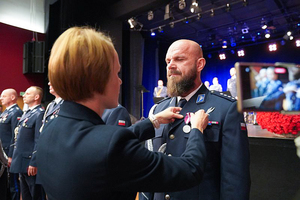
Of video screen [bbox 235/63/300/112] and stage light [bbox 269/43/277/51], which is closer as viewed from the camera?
video screen [bbox 235/63/300/112]

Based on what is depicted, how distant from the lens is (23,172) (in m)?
3.18

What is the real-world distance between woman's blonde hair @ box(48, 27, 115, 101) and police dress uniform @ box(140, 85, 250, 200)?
0.64 m

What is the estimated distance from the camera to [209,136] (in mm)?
1292

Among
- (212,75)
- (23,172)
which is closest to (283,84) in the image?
(23,172)

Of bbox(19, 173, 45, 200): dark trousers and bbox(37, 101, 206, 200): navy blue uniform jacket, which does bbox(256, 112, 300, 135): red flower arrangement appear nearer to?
bbox(37, 101, 206, 200): navy blue uniform jacket

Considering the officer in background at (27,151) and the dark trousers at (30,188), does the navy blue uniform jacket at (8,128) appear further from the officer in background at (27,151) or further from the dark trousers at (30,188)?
the dark trousers at (30,188)

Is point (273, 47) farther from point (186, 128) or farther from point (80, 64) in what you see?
point (80, 64)

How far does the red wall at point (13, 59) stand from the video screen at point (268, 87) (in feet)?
28.1

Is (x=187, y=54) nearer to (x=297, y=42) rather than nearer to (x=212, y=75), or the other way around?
(x=297, y=42)

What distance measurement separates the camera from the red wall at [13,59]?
7570 millimetres

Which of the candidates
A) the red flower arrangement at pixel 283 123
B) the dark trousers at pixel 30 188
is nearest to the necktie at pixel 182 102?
the red flower arrangement at pixel 283 123

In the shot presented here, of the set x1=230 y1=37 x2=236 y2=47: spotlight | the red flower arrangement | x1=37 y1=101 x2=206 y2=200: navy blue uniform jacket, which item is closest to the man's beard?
x1=37 y1=101 x2=206 y2=200: navy blue uniform jacket

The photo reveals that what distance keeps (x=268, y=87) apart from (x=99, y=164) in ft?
1.70

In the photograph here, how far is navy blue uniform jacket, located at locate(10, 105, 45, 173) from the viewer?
125 inches
